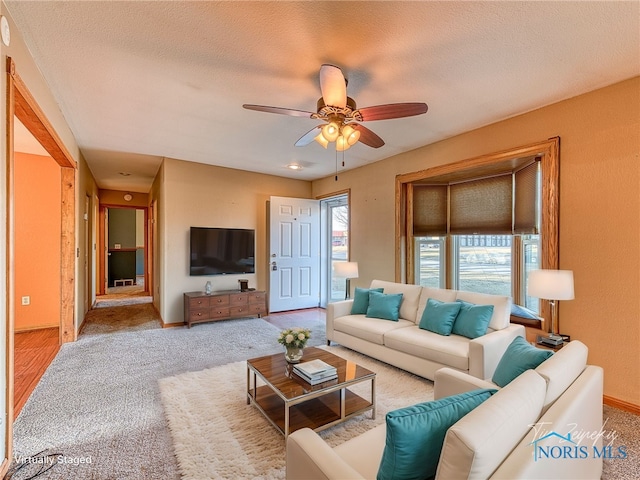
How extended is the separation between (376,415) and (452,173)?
298 centimetres

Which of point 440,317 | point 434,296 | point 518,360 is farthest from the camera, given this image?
point 434,296

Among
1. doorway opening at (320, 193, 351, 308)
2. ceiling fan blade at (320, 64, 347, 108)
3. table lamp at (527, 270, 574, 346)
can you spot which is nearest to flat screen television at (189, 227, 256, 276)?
doorway opening at (320, 193, 351, 308)

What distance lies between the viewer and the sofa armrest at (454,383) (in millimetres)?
1741

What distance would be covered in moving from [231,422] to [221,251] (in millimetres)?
3479

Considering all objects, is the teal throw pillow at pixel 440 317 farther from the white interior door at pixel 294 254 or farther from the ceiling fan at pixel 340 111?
the white interior door at pixel 294 254

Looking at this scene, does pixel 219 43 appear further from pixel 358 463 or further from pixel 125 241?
pixel 125 241

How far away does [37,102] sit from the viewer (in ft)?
7.75

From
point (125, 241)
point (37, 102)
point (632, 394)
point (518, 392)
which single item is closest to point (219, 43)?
point (37, 102)

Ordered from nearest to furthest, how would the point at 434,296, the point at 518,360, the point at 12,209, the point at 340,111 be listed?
the point at 518,360 < the point at 12,209 < the point at 340,111 < the point at 434,296

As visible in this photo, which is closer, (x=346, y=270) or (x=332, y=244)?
(x=346, y=270)

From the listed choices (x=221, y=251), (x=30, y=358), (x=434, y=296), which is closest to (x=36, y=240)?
(x=30, y=358)

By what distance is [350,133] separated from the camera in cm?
248

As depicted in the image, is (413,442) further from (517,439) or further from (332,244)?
(332,244)

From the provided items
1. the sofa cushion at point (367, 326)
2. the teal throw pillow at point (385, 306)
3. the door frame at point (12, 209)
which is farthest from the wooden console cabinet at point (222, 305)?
the teal throw pillow at point (385, 306)
